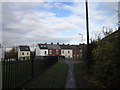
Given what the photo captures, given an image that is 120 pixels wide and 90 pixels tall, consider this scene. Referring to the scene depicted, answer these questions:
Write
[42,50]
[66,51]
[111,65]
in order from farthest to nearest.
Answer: [66,51] → [42,50] → [111,65]

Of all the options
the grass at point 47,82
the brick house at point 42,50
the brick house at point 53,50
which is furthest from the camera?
the brick house at point 53,50

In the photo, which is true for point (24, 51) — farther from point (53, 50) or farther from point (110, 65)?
point (110, 65)

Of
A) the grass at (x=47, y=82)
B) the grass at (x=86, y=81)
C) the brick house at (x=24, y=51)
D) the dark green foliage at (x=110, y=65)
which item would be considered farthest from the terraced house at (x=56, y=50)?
the dark green foliage at (x=110, y=65)

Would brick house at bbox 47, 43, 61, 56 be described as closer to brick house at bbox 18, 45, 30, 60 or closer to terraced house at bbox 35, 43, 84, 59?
terraced house at bbox 35, 43, 84, 59

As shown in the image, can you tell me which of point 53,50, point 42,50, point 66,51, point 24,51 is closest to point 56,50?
point 53,50

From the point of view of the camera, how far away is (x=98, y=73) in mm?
9586

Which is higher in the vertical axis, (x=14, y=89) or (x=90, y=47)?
(x=90, y=47)

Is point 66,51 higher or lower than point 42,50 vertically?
lower

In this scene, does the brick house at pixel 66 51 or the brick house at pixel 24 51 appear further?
the brick house at pixel 24 51

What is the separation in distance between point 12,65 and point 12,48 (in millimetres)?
94988

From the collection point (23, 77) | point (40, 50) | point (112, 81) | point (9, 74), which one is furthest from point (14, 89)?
point (40, 50)

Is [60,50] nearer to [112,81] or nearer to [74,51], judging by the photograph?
[74,51]

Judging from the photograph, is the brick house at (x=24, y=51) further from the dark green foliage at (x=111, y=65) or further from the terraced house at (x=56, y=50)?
the dark green foliage at (x=111, y=65)

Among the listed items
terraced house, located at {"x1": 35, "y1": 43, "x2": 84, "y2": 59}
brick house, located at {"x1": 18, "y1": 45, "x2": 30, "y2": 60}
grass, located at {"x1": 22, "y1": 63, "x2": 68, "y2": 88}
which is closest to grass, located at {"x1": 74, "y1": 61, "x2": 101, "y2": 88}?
grass, located at {"x1": 22, "y1": 63, "x2": 68, "y2": 88}
